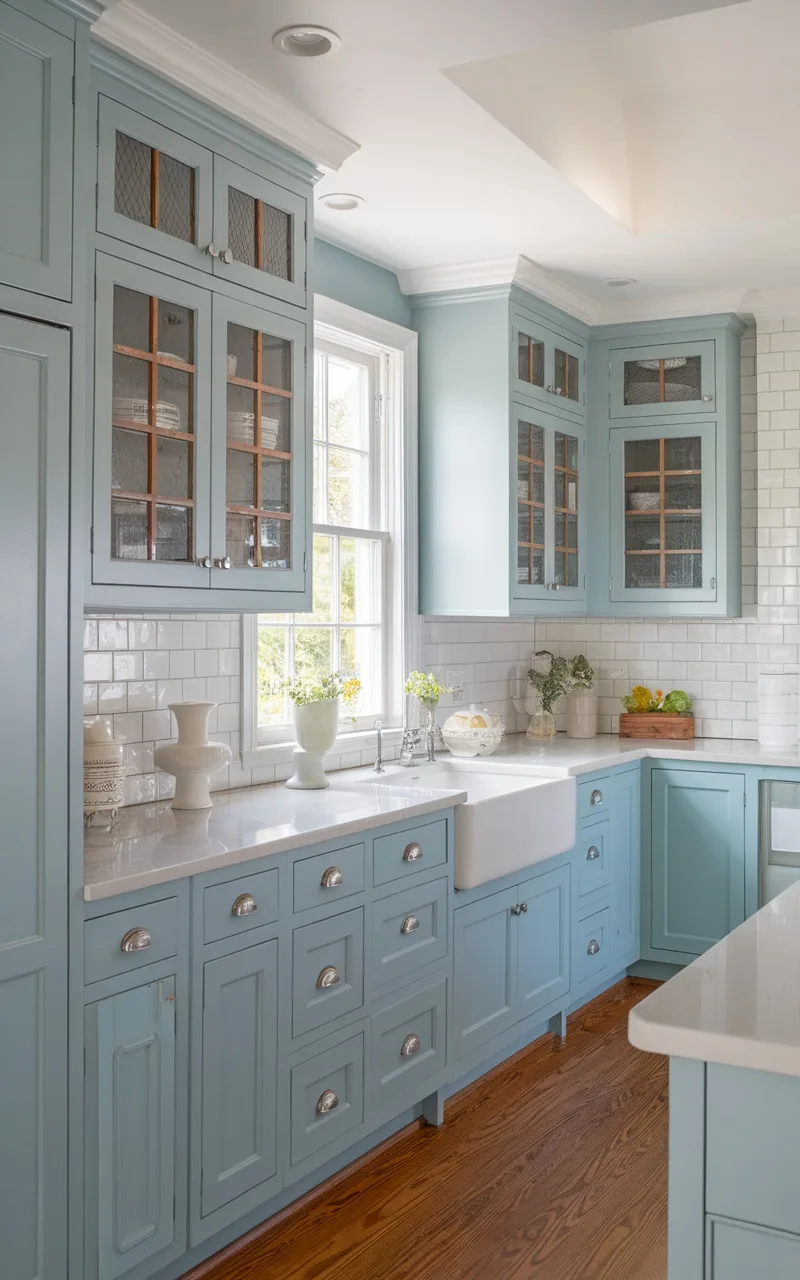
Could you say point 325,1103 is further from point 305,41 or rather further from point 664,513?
point 664,513

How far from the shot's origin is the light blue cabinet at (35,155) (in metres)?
2.13

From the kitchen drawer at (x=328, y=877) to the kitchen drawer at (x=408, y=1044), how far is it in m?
0.41

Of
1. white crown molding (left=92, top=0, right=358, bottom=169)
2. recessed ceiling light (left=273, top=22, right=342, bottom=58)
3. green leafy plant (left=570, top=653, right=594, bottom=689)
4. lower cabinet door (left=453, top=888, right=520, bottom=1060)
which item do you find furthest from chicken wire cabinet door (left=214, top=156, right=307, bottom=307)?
green leafy plant (left=570, top=653, right=594, bottom=689)

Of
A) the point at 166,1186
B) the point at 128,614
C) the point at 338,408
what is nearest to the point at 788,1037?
the point at 166,1186

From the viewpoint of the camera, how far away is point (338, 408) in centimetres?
418

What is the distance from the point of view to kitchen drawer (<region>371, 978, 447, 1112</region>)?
314 centimetres

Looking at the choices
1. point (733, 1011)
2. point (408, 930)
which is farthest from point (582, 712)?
point (733, 1011)

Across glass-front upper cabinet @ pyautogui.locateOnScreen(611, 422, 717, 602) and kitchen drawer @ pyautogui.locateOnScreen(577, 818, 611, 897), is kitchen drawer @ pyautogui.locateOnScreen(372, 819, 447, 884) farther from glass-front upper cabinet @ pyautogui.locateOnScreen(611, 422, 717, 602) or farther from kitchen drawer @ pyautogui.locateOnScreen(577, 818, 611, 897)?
glass-front upper cabinet @ pyautogui.locateOnScreen(611, 422, 717, 602)

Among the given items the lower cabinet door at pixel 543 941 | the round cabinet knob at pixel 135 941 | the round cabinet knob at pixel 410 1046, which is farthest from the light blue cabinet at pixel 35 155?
the lower cabinet door at pixel 543 941

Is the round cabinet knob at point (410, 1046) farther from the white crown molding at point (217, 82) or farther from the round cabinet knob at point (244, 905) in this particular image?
the white crown molding at point (217, 82)

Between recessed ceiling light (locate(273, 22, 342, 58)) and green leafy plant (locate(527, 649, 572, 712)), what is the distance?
3.04m

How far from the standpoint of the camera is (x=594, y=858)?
173 inches

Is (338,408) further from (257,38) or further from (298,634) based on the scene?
(257,38)

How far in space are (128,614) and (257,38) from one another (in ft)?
4.76
